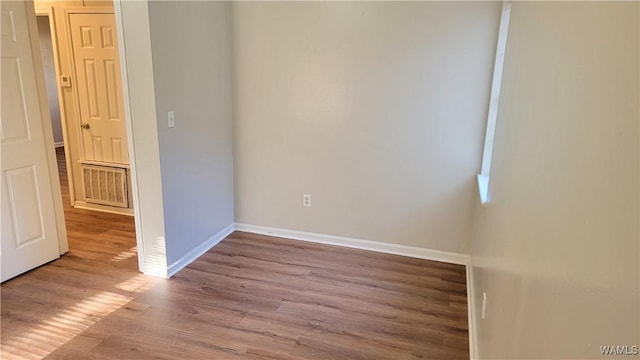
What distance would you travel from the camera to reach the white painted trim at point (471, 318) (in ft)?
7.32

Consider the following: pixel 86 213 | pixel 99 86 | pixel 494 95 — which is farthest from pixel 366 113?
pixel 86 213

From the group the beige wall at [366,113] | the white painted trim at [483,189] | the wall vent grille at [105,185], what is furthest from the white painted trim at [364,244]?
the wall vent grille at [105,185]

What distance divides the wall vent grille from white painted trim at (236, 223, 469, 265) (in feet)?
4.36

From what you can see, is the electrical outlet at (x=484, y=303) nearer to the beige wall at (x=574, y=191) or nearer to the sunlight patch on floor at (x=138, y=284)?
the beige wall at (x=574, y=191)

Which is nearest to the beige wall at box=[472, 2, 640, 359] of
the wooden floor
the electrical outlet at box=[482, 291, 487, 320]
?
the electrical outlet at box=[482, 291, 487, 320]

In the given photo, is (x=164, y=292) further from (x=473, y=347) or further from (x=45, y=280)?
(x=473, y=347)

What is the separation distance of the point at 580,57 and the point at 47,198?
134 inches

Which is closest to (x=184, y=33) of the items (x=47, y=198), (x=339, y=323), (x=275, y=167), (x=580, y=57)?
(x=275, y=167)

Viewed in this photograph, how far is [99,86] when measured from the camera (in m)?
4.03

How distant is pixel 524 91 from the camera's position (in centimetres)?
153

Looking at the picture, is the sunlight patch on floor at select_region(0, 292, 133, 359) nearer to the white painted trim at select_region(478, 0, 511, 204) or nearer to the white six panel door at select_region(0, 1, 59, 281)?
the white six panel door at select_region(0, 1, 59, 281)

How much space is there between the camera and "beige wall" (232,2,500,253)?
3.06 m

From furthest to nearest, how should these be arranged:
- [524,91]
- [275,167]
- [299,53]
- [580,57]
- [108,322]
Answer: [275,167] → [299,53] → [108,322] → [524,91] → [580,57]

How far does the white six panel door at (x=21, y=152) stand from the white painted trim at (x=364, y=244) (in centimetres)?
163
